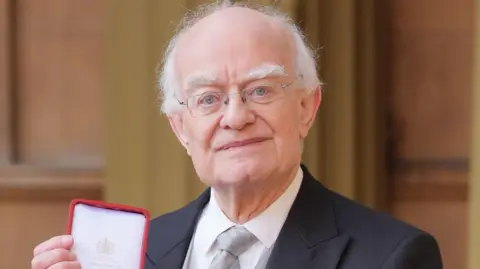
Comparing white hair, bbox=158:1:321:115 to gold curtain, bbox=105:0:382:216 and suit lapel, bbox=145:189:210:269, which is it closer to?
suit lapel, bbox=145:189:210:269

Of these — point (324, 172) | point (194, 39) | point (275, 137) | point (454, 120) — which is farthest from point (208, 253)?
point (454, 120)

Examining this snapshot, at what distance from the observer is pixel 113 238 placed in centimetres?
139

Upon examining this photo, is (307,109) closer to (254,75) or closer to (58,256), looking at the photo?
(254,75)

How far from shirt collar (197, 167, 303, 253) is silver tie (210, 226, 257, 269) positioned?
1 cm

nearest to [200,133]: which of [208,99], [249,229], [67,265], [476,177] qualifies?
[208,99]

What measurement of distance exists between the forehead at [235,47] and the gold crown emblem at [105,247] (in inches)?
11.5

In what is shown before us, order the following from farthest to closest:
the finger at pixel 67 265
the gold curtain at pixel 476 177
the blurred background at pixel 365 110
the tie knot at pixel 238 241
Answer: the blurred background at pixel 365 110 → the gold curtain at pixel 476 177 → the tie knot at pixel 238 241 → the finger at pixel 67 265

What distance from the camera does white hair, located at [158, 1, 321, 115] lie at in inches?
58.7

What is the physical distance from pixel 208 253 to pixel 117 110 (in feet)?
2.61

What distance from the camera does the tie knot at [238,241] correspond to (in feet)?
4.87

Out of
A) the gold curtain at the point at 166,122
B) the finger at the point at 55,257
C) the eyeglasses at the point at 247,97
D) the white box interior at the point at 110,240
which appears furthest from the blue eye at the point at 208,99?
the gold curtain at the point at 166,122

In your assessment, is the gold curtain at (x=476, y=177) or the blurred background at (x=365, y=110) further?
the blurred background at (x=365, y=110)

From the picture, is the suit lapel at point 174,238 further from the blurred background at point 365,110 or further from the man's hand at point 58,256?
the blurred background at point 365,110

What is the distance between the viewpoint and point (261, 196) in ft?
4.90
